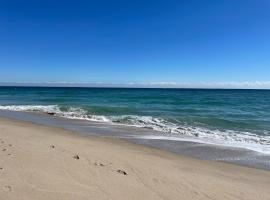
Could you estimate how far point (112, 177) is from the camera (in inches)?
206

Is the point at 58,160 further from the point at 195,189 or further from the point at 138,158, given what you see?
the point at 195,189

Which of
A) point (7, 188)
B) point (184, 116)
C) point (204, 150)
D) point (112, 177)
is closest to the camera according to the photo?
point (7, 188)

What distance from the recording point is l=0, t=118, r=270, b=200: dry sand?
443cm

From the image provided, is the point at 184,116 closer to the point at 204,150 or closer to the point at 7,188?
the point at 204,150

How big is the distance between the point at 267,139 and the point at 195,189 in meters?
8.47

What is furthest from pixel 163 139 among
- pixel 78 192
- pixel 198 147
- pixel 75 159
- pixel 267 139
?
pixel 78 192

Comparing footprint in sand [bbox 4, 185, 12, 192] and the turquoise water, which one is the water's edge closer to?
the turquoise water

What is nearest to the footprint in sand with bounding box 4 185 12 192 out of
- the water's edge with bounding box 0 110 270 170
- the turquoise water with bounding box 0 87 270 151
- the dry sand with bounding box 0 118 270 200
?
the dry sand with bounding box 0 118 270 200

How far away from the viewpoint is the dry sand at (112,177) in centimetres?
443

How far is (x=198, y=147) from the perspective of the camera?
389 inches

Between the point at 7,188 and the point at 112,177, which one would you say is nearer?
the point at 7,188

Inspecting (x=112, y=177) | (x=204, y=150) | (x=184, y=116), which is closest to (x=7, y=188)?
(x=112, y=177)

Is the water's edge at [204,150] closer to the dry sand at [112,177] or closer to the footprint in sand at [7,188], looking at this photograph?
the dry sand at [112,177]

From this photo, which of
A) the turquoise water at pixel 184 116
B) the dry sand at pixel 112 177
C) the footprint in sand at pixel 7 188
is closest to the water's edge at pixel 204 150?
the dry sand at pixel 112 177
